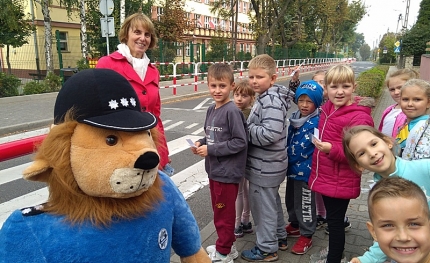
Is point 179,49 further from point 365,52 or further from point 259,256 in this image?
point 365,52

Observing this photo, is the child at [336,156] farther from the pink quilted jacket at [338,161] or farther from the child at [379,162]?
the child at [379,162]

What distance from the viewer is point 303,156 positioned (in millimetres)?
3217

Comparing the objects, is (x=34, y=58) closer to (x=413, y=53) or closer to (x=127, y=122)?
(x=127, y=122)

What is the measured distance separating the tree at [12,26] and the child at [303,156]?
14.8m

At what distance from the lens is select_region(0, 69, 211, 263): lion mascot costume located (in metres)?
1.32

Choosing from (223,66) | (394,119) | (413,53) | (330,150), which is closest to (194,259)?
(330,150)

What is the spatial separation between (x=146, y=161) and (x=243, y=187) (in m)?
2.36

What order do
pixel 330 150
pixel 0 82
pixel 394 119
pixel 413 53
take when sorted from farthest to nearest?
pixel 413 53 → pixel 0 82 → pixel 394 119 → pixel 330 150

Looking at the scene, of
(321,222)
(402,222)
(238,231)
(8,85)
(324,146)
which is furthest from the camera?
(8,85)

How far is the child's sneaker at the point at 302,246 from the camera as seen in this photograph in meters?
3.29

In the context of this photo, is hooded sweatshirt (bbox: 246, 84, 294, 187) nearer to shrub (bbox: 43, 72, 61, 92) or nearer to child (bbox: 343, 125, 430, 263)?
child (bbox: 343, 125, 430, 263)

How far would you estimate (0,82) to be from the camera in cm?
1166

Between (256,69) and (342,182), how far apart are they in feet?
3.87

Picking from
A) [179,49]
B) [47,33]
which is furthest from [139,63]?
[179,49]
